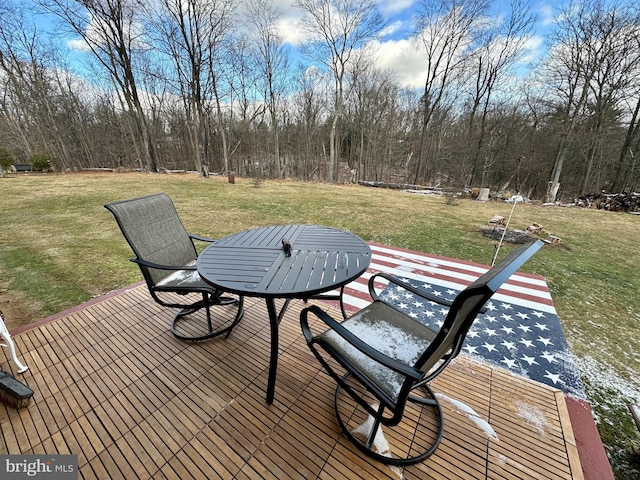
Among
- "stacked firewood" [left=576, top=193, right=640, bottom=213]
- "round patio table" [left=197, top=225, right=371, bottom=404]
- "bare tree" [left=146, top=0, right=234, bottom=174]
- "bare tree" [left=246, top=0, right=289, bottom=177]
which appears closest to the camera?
"round patio table" [left=197, top=225, right=371, bottom=404]

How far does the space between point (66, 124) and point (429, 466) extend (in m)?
24.3

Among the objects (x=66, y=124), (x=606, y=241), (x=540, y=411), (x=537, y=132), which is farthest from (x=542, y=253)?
(x=66, y=124)

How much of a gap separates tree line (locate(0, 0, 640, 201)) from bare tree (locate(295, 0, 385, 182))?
2.3 inches

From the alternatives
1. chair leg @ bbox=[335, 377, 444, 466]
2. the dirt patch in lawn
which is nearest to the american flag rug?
chair leg @ bbox=[335, 377, 444, 466]

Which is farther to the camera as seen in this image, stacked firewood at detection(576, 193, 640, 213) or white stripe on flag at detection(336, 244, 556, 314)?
stacked firewood at detection(576, 193, 640, 213)

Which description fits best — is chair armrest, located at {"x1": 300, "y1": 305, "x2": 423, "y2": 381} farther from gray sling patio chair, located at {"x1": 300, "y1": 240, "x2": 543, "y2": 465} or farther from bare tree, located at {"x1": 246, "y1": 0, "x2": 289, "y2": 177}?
bare tree, located at {"x1": 246, "y1": 0, "x2": 289, "y2": 177}

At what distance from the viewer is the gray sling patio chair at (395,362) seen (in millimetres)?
936

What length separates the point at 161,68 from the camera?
47.7 feet

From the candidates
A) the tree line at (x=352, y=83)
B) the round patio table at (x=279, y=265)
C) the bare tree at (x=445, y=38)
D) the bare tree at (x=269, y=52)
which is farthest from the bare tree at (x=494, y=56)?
the round patio table at (x=279, y=265)

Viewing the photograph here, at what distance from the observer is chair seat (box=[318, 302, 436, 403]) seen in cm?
117

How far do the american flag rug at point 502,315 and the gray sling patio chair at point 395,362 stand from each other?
0.64 m

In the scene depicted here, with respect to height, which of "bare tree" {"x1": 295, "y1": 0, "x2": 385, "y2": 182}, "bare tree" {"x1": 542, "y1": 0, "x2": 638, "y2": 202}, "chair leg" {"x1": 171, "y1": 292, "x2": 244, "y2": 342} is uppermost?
"bare tree" {"x1": 295, "y1": 0, "x2": 385, "y2": 182}

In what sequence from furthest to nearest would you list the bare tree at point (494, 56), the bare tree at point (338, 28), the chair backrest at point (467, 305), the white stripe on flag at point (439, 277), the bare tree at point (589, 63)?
the bare tree at point (338, 28), the bare tree at point (494, 56), the bare tree at point (589, 63), the white stripe on flag at point (439, 277), the chair backrest at point (467, 305)

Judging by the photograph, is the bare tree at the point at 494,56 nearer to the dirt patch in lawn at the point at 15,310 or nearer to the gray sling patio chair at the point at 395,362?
the gray sling patio chair at the point at 395,362
